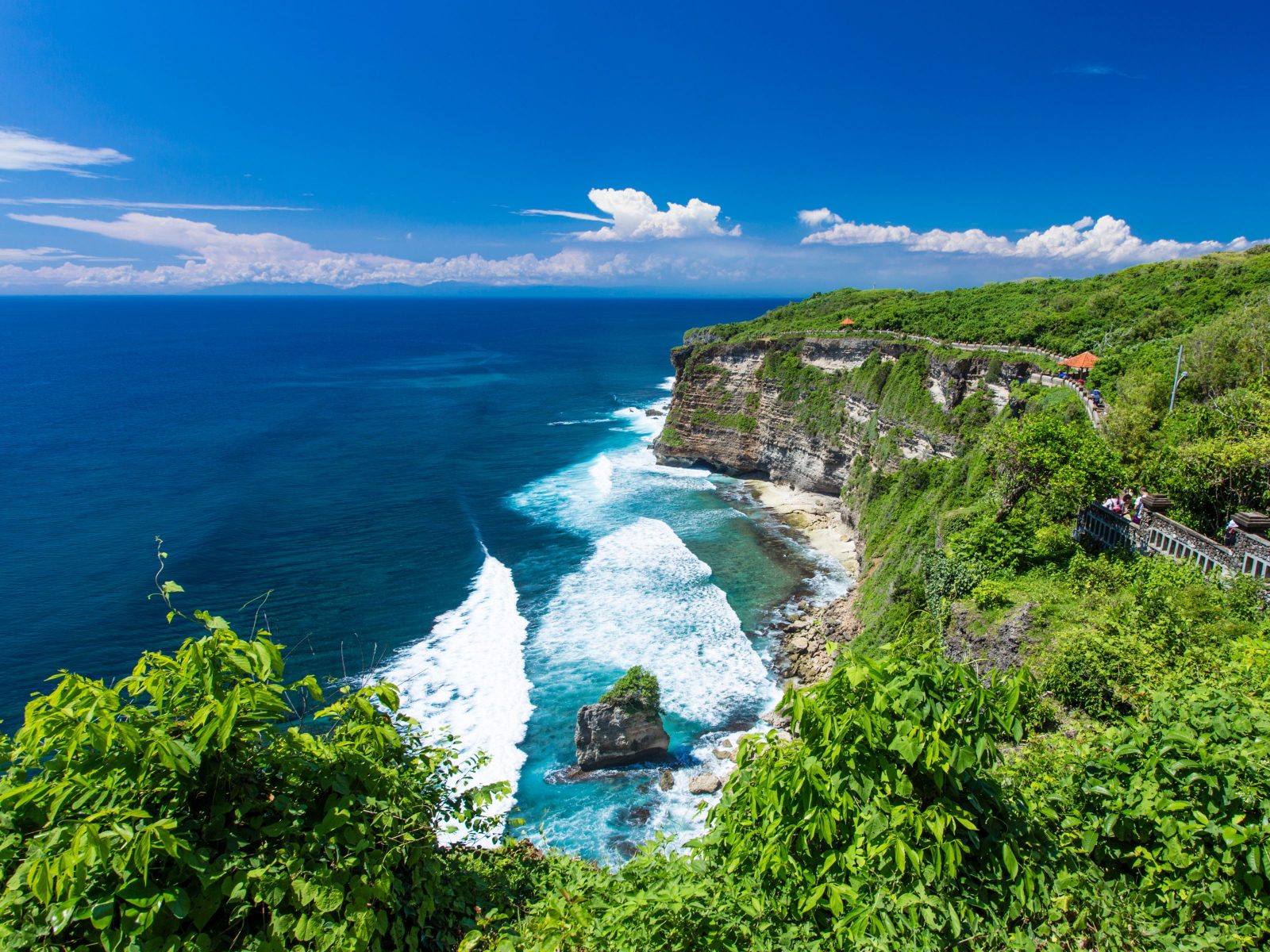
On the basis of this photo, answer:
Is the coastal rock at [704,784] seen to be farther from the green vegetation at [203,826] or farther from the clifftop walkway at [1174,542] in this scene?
the green vegetation at [203,826]

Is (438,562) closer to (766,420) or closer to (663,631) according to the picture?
(663,631)

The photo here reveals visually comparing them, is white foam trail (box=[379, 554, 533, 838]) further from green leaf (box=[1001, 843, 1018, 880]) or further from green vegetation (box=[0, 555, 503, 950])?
green leaf (box=[1001, 843, 1018, 880])

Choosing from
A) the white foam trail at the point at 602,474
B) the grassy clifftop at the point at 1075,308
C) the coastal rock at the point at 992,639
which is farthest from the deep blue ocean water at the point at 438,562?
the grassy clifftop at the point at 1075,308

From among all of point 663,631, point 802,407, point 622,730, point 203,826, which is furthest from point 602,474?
point 203,826

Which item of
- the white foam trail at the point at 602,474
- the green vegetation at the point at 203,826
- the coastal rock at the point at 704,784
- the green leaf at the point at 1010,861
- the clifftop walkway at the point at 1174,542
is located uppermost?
the green vegetation at the point at 203,826

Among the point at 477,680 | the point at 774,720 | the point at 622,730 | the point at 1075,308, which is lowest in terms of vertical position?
the point at 477,680

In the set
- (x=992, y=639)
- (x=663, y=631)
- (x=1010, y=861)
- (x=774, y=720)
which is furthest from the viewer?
(x=663, y=631)

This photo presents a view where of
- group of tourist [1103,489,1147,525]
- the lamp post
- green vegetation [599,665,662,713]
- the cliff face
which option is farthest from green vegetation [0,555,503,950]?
the cliff face

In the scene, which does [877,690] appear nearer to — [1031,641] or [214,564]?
[1031,641]
